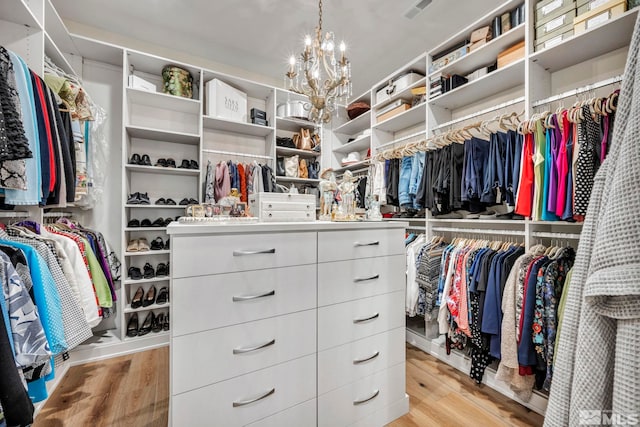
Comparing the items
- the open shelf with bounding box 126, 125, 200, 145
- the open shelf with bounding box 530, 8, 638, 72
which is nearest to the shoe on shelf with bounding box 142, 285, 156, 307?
the open shelf with bounding box 126, 125, 200, 145

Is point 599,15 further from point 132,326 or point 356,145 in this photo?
point 132,326

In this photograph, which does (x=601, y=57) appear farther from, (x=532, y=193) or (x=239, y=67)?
(x=239, y=67)

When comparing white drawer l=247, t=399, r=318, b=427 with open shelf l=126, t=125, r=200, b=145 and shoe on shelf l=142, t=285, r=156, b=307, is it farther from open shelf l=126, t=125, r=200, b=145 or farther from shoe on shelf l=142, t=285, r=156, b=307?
open shelf l=126, t=125, r=200, b=145

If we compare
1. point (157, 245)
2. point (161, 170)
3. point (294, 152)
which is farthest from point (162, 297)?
point (294, 152)

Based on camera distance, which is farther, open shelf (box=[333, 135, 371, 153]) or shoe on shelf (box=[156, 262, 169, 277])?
open shelf (box=[333, 135, 371, 153])

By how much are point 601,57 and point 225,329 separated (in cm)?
263

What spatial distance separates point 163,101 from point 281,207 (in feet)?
7.30

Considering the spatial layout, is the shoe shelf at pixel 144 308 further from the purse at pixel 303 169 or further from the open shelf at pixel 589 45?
the open shelf at pixel 589 45

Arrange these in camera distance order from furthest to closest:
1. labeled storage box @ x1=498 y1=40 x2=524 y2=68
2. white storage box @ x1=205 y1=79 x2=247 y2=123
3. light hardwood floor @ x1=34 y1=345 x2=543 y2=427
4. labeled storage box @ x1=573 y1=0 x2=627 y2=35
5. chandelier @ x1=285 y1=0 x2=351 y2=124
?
white storage box @ x1=205 y1=79 x2=247 y2=123 < labeled storage box @ x1=498 y1=40 x2=524 y2=68 < chandelier @ x1=285 y1=0 x2=351 y2=124 < light hardwood floor @ x1=34 y1=345 x2=543 y2=427 < labeled storage box @ x1=573 y1=0 x2=627 y2=35

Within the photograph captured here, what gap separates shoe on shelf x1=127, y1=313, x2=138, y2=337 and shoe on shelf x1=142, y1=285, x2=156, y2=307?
0.19m

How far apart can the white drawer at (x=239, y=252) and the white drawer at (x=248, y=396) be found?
0.38m

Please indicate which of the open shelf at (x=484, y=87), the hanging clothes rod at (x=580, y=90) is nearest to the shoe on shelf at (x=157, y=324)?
the open shelf at (x=484, y=87)

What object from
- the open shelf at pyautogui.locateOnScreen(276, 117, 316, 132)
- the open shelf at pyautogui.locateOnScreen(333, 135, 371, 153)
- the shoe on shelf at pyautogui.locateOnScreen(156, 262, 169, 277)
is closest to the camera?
the shoe on shelf at pyautogui.locateOnScreen(156, 262, 169, 277)

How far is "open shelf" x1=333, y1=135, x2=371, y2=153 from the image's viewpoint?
3.46 metres
